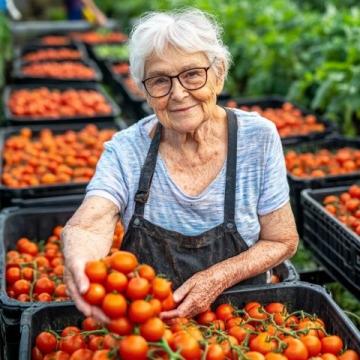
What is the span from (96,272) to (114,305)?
0.13 m

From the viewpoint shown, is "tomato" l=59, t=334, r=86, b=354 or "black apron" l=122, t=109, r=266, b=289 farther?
"black apron" l=122, t=109, r=266, b=289

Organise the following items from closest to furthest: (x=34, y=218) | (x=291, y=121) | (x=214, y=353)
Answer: (x=214, y=353) < (x=34, y=218) < (x=291, y=121)

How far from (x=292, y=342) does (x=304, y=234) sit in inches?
85.0

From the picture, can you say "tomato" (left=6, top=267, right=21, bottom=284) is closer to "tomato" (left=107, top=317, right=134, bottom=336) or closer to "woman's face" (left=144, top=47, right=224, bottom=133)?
"woman's face" (left=144, top=47, right=224, bottom=133)

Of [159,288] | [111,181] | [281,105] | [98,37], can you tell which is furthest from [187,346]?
[98,37]

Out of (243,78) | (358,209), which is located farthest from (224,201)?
(243,78)

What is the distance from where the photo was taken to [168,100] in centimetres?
288

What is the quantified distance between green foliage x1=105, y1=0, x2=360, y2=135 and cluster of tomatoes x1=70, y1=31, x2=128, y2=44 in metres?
2.90

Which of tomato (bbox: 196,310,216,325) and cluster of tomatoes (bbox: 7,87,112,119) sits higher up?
cluster of tomatoes (bbox: 7,87,112,119)

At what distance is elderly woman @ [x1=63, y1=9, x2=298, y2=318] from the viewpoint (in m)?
2.80

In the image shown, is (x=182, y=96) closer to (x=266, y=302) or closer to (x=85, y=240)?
(x=85, y=240)

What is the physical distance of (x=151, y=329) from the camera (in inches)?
84.2

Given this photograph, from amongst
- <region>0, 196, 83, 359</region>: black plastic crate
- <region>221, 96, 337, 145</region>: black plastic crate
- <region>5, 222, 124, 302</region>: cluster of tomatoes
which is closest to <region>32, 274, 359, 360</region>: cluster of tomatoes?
<region>5, 222, 124, 302</region>: cluster of tomatoes

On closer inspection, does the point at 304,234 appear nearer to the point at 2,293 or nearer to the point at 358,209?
the point at 358,209
